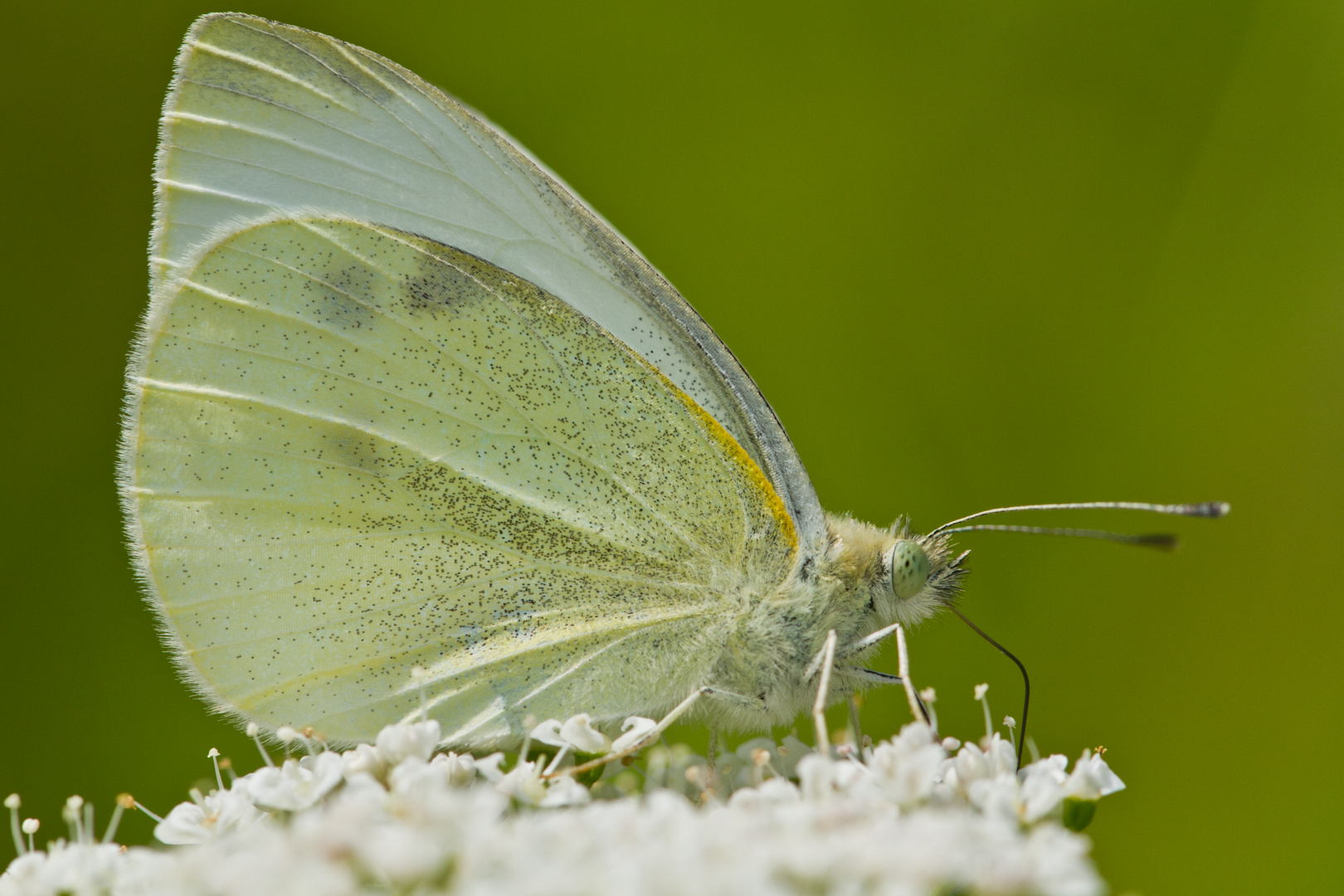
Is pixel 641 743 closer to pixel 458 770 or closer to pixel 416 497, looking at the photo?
pixel 458 770

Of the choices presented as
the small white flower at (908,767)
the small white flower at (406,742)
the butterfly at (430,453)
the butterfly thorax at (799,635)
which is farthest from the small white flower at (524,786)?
the small white flower at (908,767)

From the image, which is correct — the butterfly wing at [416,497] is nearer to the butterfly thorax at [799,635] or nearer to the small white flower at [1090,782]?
the butterfly thorax at [799,635]

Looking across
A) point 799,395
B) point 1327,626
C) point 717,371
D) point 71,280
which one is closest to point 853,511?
point 799,395

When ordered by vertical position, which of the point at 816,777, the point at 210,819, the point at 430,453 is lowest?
the point at 210,819

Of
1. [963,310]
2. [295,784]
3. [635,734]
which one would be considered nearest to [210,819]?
[295,784]

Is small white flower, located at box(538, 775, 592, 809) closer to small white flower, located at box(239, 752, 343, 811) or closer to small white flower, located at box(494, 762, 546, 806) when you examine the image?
small white flower, located at box(494, 762, 546, 806)
